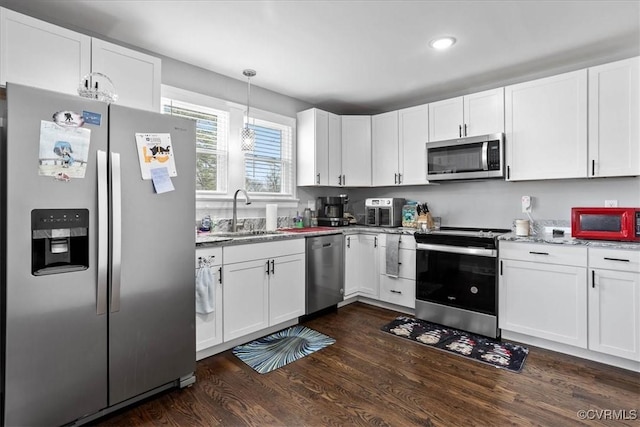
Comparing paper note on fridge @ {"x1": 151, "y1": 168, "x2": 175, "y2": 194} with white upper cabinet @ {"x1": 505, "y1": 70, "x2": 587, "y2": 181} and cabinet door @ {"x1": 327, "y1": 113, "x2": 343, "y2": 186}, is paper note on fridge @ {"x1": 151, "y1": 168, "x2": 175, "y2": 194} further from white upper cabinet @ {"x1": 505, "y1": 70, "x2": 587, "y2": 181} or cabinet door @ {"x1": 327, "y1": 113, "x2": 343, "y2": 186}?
white upper cabinet @ {"x1": 505, "y1": 70, "x2": 587, "y2": 181}

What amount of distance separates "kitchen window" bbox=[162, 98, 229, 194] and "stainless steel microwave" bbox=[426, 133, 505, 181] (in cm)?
221

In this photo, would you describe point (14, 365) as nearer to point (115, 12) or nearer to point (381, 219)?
point (115, 12)

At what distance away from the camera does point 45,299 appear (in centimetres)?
164

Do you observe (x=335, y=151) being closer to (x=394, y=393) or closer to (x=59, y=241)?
(x=394, y=393)

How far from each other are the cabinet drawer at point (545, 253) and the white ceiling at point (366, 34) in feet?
5.40

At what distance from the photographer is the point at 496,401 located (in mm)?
2043

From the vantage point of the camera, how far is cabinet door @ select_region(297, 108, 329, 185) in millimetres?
4012

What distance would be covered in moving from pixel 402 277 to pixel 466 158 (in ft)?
4.61

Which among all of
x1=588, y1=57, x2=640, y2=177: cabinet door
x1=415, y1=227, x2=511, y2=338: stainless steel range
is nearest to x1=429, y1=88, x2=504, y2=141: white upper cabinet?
x1=588, y1=57, x2=640, y2=177: cabinet door

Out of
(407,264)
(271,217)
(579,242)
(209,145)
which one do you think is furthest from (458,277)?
(209,145)

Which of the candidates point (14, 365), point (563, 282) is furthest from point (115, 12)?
point (563, 282)

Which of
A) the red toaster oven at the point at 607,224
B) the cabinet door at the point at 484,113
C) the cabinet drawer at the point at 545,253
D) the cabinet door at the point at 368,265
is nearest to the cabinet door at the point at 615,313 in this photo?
the cabinet drawer at the point at 545,253

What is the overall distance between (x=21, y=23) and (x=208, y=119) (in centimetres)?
153

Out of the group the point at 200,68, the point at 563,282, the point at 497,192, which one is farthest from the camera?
the point at 497,192
